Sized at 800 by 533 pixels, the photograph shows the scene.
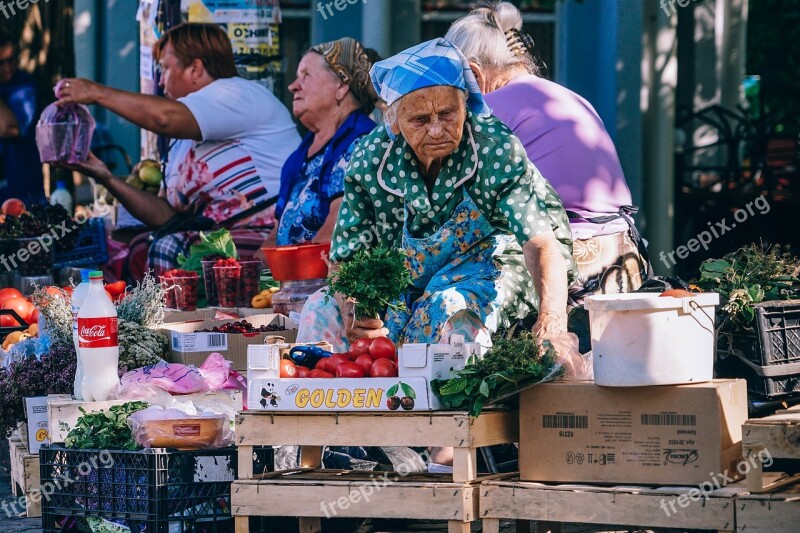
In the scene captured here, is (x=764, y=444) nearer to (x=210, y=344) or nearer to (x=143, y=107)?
(x=210, y=344)

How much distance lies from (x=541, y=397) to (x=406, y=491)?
0.52 metres

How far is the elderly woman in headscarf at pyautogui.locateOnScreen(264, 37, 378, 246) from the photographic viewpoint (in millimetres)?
6609

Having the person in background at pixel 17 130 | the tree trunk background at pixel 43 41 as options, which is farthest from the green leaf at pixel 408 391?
the tree trunk background at pixel 43 41

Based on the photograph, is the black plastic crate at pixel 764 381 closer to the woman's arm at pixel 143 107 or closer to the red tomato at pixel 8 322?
the woman's arm at pixel 143 107

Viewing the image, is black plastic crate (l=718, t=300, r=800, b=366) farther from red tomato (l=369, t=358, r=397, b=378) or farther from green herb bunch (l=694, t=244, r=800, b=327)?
red tomato (l=369, t=358, r=397, b=378)

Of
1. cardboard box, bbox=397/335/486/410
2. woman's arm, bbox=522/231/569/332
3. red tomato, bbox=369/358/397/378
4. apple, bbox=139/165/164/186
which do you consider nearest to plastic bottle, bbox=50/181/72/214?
apple, bbox=139/165/164/186

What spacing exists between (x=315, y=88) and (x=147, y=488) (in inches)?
108

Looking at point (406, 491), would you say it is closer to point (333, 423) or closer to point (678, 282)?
point (333, 423)

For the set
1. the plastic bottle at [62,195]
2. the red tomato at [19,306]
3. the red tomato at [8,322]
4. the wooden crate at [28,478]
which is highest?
the plastic bottle at [62,195]

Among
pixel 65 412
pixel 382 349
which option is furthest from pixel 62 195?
pixel 382 349

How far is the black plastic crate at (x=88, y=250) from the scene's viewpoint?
7.68 metres

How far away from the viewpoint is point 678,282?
4809mm

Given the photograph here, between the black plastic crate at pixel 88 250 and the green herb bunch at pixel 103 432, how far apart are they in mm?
2955

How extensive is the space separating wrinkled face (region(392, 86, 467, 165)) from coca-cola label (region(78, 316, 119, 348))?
4.34 ft
